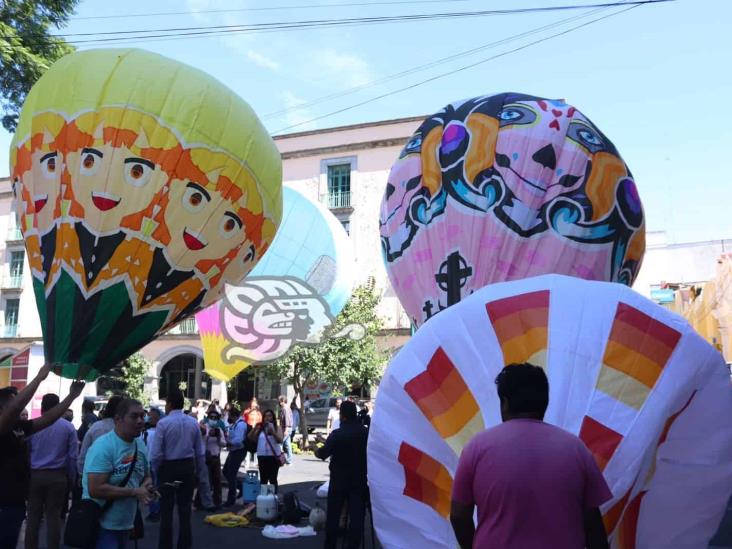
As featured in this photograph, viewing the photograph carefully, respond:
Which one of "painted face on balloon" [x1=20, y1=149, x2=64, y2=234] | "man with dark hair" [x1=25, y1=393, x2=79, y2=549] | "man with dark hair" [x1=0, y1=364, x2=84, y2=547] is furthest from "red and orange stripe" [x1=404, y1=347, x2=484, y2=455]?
"painted face on balloon" [x1=20, y1=149, x2=64, y2=234]

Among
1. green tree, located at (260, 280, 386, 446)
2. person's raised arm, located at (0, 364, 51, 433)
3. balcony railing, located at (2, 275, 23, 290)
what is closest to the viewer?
person's raised arm, located at (0, 364, 51, 433)

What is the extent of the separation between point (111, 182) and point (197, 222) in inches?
35.3

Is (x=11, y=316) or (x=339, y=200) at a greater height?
(x=339, y=200)

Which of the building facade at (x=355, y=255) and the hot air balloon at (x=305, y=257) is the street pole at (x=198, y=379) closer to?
the building facade at (x=355, y=255)

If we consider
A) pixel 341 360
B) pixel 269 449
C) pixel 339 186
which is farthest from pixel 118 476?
pixel 339 186

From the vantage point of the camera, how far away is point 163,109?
688 cm

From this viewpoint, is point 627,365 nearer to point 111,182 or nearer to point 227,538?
point 111,182

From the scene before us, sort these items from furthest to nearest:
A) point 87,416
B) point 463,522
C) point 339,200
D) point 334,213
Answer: point 339,200, point 334,213, point 87,416, point 463,522

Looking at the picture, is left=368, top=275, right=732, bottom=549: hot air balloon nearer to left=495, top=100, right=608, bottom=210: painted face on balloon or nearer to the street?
left=495, top=100, right=608, bottom=210: painted face on balloon

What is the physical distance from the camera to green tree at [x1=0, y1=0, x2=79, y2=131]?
35.5 feet

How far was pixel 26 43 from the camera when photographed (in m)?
11.0

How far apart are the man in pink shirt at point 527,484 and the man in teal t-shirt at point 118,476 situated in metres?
2.44

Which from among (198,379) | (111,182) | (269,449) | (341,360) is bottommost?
(198,379)

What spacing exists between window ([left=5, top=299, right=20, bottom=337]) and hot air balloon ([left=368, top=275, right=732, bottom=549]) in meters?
37.7
